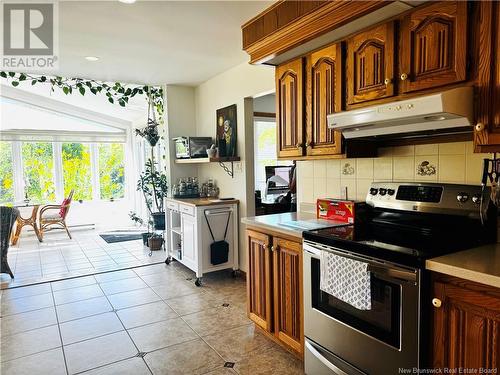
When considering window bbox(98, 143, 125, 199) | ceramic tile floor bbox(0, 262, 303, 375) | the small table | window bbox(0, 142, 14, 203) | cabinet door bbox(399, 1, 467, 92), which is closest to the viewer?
cabinet door bbox(399, 1, 467, 92)

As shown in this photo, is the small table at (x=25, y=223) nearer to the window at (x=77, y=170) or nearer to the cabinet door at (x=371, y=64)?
the window at (x=77, y=170)

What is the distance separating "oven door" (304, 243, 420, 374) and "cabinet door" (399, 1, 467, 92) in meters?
0.91

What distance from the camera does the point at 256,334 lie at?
8.79 feet

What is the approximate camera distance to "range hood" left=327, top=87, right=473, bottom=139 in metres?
1.47

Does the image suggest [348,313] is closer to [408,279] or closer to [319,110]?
[408,279]

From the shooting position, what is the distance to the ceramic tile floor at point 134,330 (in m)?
2.29

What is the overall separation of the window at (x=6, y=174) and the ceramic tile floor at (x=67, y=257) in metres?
0.91

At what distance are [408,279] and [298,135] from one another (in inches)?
52.2

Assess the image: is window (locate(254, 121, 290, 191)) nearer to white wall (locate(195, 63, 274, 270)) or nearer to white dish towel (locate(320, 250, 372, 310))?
white wall (locate(195, 63, 274, 270))

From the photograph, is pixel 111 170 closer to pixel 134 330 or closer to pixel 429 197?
pixel 134 330

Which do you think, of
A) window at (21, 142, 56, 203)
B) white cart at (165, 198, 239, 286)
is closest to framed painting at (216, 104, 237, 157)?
white cart at (165, 198, 239, 286)

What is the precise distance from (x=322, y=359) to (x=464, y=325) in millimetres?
863

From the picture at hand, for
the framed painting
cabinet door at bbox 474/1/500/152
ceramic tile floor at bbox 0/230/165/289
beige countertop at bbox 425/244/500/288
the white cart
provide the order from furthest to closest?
ceramic tile floor at bbox 0/230/165/289 < the framed painting < the white cart < cabinet door at bbox 474/1/500/152 < beige countertop at bbox 425/244/500/288

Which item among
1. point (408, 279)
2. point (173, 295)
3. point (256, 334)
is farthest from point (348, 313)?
point (173, 295)
